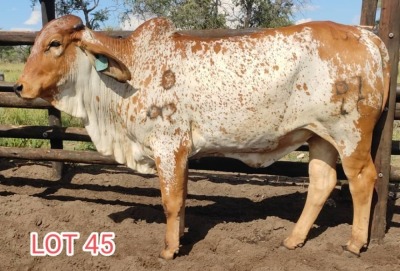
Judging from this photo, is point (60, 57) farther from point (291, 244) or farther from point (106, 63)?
point (291, 244)

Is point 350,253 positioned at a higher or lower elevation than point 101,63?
lower

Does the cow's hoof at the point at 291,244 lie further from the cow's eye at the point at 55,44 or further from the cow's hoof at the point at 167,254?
the cow's eye at the point at 55,44

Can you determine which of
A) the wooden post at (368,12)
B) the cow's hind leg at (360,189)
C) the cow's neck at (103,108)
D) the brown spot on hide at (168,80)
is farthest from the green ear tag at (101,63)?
the wooden post at (368,12)

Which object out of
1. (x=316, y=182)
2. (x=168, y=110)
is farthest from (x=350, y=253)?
(x=168, y=110)

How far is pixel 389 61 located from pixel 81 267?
2.68m

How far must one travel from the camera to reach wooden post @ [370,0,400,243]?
150 inches

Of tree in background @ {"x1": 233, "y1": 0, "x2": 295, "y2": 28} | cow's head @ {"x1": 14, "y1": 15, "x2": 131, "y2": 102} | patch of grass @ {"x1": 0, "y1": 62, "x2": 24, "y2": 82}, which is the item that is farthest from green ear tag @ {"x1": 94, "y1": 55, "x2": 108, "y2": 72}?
tree in background @ {"x1": 233, "y1": 0, "x2": 295, "y2": 28}

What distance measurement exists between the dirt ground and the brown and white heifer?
238mm

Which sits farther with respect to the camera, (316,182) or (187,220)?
(187,220)

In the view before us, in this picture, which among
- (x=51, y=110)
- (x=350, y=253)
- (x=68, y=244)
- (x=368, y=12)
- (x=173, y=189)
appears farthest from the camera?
(x=51, y=110)

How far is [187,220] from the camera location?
448cm

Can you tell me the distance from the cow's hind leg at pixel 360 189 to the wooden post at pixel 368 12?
4.38ft

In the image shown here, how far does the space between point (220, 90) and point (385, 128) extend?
135cm

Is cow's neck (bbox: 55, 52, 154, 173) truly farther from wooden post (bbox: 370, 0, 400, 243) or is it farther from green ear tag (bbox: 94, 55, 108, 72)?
wooden post (bbox: 370, 0, 400, 243)
